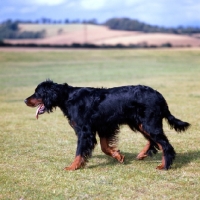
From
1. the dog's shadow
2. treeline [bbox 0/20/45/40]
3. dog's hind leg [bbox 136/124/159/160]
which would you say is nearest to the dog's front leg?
the dog's shadow

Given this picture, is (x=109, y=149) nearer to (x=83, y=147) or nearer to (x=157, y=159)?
(x=83, y=147)

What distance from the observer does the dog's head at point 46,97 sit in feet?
24.2

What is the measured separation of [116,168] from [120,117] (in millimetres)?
840

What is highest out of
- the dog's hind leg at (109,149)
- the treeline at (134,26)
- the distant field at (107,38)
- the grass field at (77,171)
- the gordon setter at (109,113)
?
the treeline at (134,26)

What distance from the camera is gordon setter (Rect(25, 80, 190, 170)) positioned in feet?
22.9

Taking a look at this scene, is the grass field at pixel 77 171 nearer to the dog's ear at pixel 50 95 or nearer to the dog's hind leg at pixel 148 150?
the dog's hind leg at pixel 148 150

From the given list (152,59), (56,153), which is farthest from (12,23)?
Answer: (56,153)

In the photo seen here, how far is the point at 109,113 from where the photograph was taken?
7141 millimetres

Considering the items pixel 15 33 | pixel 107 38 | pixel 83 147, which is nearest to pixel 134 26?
pixel 107 38

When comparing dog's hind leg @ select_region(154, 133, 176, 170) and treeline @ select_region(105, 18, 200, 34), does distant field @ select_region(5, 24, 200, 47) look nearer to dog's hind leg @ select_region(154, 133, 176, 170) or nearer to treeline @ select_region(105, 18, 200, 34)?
treeline @ select_region(105, 18, 200, 34)

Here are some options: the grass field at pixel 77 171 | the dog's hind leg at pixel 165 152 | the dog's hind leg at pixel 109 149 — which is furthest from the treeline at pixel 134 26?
the dog's hind leg at pixel 165 152

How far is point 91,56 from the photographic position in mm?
50219

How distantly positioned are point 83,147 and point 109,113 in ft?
2.31

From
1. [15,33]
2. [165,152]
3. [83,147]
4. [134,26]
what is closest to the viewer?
[165,152]
